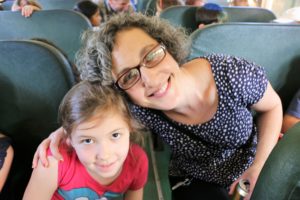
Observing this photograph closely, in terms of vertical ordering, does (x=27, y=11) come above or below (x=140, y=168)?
above

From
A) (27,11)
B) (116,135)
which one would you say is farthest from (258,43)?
(27,11)

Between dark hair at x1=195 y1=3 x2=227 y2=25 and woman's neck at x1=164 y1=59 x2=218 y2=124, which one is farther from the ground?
dark hair at x1=195 y1=3 x2=227 y2=25

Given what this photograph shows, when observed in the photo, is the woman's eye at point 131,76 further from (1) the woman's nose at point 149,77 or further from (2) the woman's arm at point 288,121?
(2) the woman's arm at point 288,121

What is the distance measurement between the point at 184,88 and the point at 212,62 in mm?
124

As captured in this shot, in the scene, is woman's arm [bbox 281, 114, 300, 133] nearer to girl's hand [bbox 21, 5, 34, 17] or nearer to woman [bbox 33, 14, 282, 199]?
woman [bbox 33, 14, 282, 199]

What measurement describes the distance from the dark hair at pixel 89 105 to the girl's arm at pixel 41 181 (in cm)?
10

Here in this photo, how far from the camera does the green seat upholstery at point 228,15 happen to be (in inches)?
67.4

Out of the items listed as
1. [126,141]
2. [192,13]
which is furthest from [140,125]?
[192,13]

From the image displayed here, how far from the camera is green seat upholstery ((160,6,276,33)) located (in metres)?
1.71

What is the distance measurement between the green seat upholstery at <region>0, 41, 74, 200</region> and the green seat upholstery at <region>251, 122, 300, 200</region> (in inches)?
25.1

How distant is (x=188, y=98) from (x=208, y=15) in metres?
0.98

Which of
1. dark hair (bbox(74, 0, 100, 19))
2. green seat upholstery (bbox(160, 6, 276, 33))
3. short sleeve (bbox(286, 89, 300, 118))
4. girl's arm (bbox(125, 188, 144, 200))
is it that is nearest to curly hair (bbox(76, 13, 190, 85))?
girl's arm (bbox(125, 188, 144, 200))

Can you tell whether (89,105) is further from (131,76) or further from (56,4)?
(56,4)

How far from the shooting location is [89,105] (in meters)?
0.72
